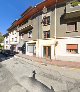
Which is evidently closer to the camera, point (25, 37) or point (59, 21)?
point (59, 21)

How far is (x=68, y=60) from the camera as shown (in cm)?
2238

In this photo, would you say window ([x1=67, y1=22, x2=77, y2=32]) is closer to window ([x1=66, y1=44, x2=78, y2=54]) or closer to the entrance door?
window ([x1=66, y1=44, x2=78, y2=54])

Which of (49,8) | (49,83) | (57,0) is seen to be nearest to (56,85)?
(49,83)

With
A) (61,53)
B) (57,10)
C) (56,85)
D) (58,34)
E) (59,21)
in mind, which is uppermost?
(57,10)

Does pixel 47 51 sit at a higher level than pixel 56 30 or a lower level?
lower

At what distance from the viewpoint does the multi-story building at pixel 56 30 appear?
2217cm

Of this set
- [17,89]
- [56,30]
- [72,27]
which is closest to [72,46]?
[72,27]

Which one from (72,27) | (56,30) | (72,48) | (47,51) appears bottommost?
(47,51)

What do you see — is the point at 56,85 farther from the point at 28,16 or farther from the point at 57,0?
the point at 28,16

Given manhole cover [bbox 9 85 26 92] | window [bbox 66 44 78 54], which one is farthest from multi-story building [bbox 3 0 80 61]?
manhole cover [bbox 9 85 26 92]

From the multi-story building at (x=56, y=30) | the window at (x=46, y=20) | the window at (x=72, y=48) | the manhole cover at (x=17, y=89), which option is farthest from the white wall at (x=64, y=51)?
the manhole cover at (x=17, y=89)

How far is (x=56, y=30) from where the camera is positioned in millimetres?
24312

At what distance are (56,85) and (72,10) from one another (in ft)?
47.2

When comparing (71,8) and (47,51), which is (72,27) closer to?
(71,8)
